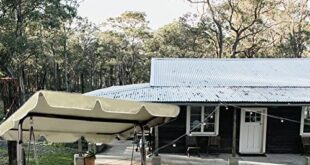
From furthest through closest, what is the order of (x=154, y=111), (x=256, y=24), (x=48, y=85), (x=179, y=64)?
(x=48, y=85) < (x=256, y=24) < (x=179, y=64) < (x=154, y=111)

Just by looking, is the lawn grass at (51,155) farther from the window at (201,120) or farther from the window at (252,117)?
the window at (252,117)

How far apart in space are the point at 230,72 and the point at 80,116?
9809 mm

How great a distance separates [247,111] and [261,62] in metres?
3.64

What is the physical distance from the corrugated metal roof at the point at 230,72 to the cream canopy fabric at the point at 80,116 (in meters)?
6.78

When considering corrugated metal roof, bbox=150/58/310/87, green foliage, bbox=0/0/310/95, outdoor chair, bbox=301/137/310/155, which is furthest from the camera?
green foliage, bbox=0/0/310/95

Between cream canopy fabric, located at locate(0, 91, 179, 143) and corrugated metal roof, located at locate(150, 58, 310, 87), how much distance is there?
22.2 ft

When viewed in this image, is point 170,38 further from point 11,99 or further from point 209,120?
point 11,99

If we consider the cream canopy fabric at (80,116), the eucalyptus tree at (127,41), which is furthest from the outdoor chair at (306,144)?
the eucalyptus tree at (127,41)

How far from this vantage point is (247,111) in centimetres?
1145

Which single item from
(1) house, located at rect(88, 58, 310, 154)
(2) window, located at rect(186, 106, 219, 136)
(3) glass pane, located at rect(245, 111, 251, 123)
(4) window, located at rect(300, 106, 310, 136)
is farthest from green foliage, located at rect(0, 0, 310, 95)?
(4) window, located at rect(300, 106, 310, 136)

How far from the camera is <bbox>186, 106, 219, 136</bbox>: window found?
11.4 metres

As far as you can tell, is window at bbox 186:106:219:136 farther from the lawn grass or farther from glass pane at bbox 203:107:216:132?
the lawn grass

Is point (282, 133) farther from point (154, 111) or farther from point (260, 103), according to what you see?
point (154, 111)

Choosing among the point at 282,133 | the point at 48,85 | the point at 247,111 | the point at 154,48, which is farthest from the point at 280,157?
the point at 48,85
